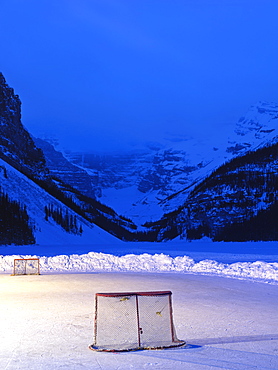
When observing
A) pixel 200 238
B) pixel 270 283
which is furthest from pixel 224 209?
pixel 270 283

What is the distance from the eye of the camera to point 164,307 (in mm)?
11445

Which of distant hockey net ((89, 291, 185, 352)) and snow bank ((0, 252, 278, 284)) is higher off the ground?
snow bank ((0, 252, 278, 284))

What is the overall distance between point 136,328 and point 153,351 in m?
1.52

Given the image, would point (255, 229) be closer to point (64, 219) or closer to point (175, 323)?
point (64, 219)

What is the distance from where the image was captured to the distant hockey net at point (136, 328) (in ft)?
33.1

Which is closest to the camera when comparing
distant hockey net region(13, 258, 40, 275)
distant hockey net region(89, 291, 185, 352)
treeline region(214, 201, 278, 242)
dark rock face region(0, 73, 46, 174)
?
distant hockey net region(89, 291, 185, 352)

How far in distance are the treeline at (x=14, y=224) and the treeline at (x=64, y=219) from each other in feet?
34.8

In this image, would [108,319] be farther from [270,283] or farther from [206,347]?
[270,283]

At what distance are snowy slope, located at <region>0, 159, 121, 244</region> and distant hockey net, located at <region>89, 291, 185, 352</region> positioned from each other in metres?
94.0

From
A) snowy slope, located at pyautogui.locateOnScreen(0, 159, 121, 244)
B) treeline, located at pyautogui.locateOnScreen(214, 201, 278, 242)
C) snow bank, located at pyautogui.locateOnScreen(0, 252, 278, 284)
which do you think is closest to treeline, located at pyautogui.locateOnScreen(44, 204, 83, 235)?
snowy slope, located at pyautogui.locateOnScreen(0, 159, 121, 244)

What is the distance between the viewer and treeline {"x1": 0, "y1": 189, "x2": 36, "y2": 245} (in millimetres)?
100438

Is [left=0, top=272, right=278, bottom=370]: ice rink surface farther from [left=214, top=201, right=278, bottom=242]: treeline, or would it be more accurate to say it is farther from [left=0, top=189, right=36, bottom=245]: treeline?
[left=214, top=201, right=278, bottom=242]: treeline

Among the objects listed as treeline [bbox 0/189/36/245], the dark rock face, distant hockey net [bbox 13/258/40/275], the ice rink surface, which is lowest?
the ice rink surface

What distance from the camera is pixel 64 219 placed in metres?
129
